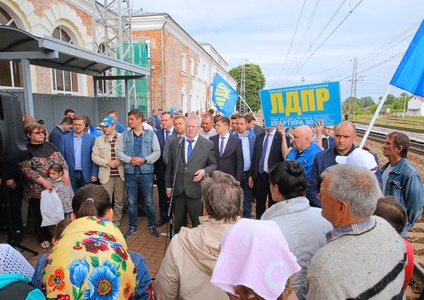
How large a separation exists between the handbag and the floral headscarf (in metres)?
3.05

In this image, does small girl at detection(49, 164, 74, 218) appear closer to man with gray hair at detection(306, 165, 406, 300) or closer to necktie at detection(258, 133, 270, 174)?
necktie at detection(258, 133, 270, 174)

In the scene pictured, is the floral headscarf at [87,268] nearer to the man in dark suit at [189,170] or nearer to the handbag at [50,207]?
the man in dark suit at [189,170]

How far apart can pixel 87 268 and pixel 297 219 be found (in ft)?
4.33

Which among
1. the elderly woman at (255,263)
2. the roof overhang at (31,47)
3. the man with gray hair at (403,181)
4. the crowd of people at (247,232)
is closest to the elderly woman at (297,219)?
the crowd of people at (247,232)

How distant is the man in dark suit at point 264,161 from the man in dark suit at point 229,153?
26 centimetres

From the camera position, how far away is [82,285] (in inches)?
44.5

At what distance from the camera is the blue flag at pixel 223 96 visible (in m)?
7.25

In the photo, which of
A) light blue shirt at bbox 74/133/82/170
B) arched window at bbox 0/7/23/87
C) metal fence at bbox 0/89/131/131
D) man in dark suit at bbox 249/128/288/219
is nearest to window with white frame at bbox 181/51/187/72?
metal fence at bbox 0/89/131/131

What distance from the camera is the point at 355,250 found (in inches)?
50.5

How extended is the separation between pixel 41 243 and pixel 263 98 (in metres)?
4.02

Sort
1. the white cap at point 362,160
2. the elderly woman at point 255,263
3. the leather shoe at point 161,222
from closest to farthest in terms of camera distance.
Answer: the elderly woman at point 255,263 → the white cap at point 362,160 → the leather shoe at point 161,222

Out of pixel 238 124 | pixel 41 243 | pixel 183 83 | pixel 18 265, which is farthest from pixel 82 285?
pixel 183 83

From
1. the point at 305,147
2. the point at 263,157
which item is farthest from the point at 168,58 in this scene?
the point at 305,147

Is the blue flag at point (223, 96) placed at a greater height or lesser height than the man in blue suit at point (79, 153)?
greater
